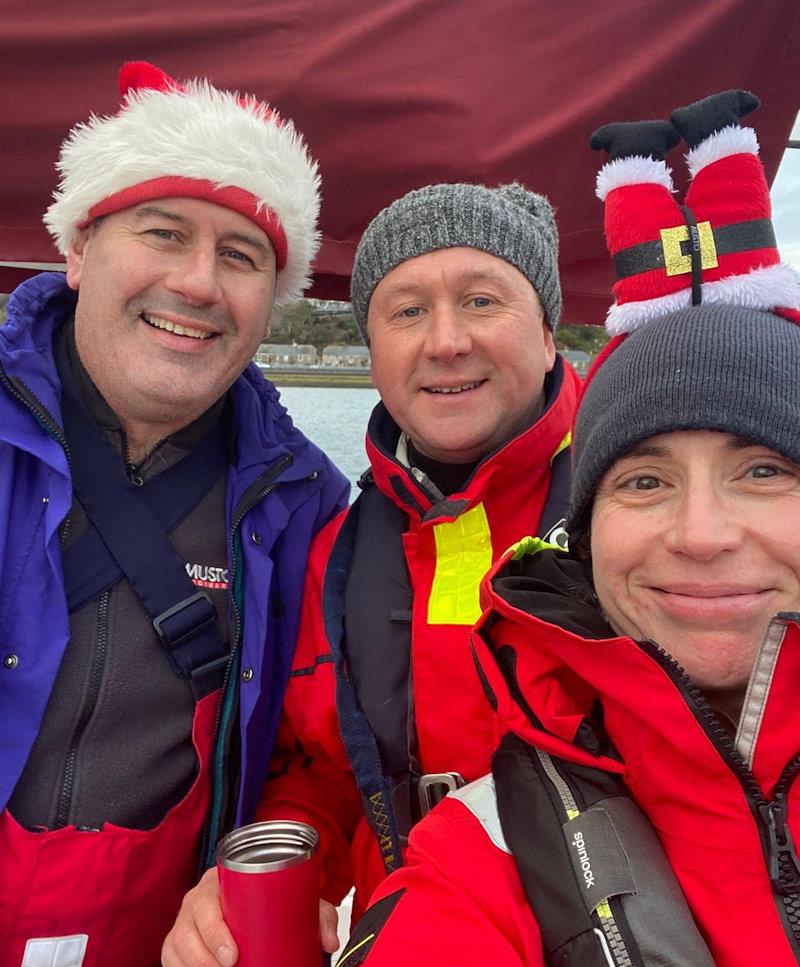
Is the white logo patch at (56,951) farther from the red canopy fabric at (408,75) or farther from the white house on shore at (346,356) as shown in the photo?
the red canopy fabric at (408,75)

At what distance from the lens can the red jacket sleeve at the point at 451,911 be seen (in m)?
1.00

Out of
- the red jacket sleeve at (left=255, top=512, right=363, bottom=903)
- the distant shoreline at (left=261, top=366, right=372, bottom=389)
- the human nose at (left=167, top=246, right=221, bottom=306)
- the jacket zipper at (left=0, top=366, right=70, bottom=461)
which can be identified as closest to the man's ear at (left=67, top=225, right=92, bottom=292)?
the human nose at (left=167, top=246, right=221, bottom=306)

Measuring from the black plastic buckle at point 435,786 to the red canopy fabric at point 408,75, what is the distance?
158cm

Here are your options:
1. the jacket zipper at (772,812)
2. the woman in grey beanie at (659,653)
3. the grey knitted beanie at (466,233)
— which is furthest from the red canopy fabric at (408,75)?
the jacket zipper at (772,812)

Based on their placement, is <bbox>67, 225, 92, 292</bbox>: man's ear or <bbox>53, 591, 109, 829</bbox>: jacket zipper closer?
<bbox>53, 591, 109, 829</bbox>: jacket zipper

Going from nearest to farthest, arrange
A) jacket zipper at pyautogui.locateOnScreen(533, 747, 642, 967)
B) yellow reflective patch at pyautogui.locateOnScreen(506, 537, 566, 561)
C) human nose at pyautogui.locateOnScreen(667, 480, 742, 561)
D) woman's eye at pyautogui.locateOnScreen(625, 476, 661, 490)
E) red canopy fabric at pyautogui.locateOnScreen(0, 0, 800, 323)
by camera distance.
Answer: jacket zipper at pyautogui.locateOnScreen(533, 747, 642, 967) → human nose at pyautogui.locateOnScreen(667, 480, 742, 561) → woman's eye at pyautogui.locateOnScreen(625, 476, 661, 490) → yellow reflective patch at pyautogui.locateOnScreen(506, 537, 566, 561) → red canopy fabric at pyautogui.locateOnScreen(0, 0, 800, 323)

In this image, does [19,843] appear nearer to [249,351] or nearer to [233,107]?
[249,351]

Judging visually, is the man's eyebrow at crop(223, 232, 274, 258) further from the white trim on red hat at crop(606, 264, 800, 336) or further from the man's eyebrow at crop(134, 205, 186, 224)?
the white trim on red hat at crop(606, 264, 800, 336)

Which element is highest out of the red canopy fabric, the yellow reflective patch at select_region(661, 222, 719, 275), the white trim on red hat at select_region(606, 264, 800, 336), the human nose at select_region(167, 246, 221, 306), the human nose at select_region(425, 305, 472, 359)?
the red canopy fabric

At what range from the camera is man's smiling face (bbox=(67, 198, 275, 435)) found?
76.3 inches

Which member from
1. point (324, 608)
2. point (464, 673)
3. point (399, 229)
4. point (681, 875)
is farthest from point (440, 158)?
point (681, 875)

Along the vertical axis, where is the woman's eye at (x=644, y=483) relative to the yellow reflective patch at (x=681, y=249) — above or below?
below

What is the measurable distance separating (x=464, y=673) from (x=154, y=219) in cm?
132

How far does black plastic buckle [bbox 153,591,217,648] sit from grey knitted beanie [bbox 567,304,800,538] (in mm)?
1021
